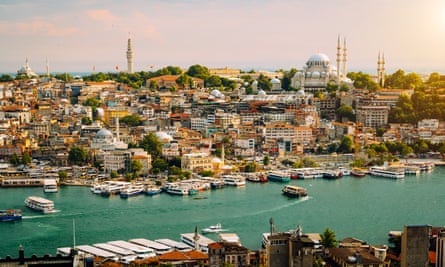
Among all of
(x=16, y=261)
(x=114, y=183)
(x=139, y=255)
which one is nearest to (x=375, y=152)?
(x=114, y=183)

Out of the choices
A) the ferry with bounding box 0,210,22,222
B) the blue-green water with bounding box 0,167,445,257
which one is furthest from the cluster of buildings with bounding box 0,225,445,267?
the ferry with bounding box 0,210,22,222

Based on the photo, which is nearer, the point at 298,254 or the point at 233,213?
the point at 298,254

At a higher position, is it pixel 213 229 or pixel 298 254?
pixel 298 254

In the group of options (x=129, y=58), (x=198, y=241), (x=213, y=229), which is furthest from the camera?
(x=129, y=58)

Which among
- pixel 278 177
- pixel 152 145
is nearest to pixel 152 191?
pixel 278 177

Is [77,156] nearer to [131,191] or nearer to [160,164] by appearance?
[160,164]

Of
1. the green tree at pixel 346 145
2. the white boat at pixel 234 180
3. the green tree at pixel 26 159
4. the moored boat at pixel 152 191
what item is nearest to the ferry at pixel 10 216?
the moored boat at pixel 152 191
